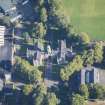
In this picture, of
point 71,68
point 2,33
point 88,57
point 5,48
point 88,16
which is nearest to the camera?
point 71,68

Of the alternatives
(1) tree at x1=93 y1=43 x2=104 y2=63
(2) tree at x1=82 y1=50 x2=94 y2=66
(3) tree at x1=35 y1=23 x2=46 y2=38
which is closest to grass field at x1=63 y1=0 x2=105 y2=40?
(1) tree at x1=93 y1=43 x2=104 y2=63

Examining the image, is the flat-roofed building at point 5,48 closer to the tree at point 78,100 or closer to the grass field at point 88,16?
the grass field at point 88,16

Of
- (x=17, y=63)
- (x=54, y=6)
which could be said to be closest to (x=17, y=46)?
(x=17, y=63)

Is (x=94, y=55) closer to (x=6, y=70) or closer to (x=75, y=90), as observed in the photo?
(x=75, y=90)

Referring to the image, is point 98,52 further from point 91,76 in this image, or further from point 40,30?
point 40,30

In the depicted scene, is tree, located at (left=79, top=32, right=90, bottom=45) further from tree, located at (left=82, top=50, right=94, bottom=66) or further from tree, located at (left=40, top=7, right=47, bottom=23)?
tree, located at (left=40, top=7, right=47, bottom=23)

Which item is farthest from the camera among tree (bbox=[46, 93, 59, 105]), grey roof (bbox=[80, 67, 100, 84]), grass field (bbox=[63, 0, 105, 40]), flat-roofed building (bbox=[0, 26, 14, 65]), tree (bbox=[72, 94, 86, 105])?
grass field (bbox=[63, 0, 105, 40])

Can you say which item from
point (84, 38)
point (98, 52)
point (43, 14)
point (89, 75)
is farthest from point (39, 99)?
point (43, 14)
